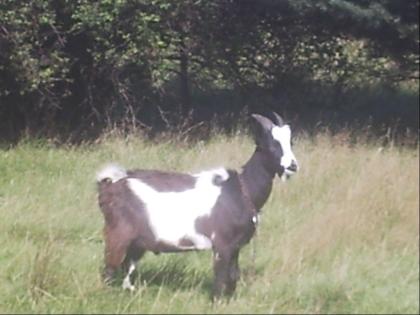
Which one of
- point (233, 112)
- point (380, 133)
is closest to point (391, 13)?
point (380, 133)

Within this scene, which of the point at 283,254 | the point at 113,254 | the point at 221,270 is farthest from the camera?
the point at 283,254

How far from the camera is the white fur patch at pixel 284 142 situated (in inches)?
226

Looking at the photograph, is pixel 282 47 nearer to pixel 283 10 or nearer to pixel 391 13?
pixel 283 10

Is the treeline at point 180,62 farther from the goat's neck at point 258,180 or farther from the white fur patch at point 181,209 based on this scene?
the white fur patch at point 181,209

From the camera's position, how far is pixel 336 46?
11891 millimetres

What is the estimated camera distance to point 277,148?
19.0 feet

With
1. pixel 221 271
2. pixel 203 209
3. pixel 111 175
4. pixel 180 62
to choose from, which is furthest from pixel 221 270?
pixel 180 62

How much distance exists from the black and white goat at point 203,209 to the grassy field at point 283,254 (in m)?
0.26

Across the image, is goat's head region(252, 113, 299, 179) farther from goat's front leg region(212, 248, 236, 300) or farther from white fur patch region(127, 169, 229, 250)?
goat's front leg region(212, 248, 236, 300)

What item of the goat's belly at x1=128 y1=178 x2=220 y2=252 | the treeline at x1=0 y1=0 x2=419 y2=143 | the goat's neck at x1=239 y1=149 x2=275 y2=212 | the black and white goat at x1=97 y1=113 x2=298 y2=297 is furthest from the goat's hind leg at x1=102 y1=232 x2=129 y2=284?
the treeline at x1=0 y1=0 x2=419 y2=143

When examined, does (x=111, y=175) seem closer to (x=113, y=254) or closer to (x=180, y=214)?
(x=113, y=254)

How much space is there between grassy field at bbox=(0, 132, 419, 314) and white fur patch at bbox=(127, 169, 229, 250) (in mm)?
382

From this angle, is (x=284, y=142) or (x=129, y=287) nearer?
(x=284, y=142)

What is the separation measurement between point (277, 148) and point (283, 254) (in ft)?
2.78
